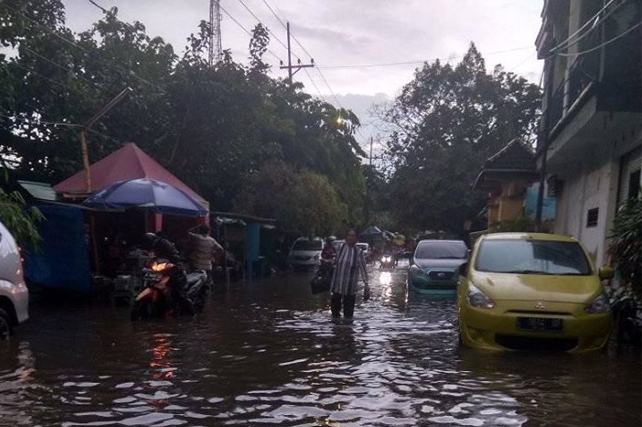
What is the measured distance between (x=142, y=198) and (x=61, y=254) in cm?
229

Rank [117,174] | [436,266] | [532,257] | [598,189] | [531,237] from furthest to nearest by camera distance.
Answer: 1. [436,266]
2. [117,174]
3. [598,189]
4. [531,237]
5. [532,257]

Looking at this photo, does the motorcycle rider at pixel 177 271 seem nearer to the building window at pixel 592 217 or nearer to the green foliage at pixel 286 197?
the building window at pixel 592 217

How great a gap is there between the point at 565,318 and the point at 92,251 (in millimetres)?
12181

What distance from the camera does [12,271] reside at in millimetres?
9172

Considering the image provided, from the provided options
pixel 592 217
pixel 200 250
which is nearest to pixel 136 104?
pixel 200 250

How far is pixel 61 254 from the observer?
51.2 ft

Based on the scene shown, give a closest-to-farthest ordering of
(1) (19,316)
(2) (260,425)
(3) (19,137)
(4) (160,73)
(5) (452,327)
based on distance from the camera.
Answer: (2) (260,425) < (1) (19,316) < (5) (452,327) < (3) (19,137) < (4) (160,73)

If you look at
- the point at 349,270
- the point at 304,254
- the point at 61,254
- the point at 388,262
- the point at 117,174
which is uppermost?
the point at 117,174

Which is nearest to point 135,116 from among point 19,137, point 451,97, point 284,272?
point 19,137

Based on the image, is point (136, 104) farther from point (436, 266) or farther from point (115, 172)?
point (436, 266)

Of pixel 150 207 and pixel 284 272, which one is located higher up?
pixel 150 207

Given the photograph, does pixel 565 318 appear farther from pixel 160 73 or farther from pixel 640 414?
pixel 160 73

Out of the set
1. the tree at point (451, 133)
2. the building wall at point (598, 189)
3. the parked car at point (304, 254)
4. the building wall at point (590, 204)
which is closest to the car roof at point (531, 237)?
the building wall at point (598, 189)

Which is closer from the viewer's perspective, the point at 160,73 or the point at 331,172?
the point at 160,73
